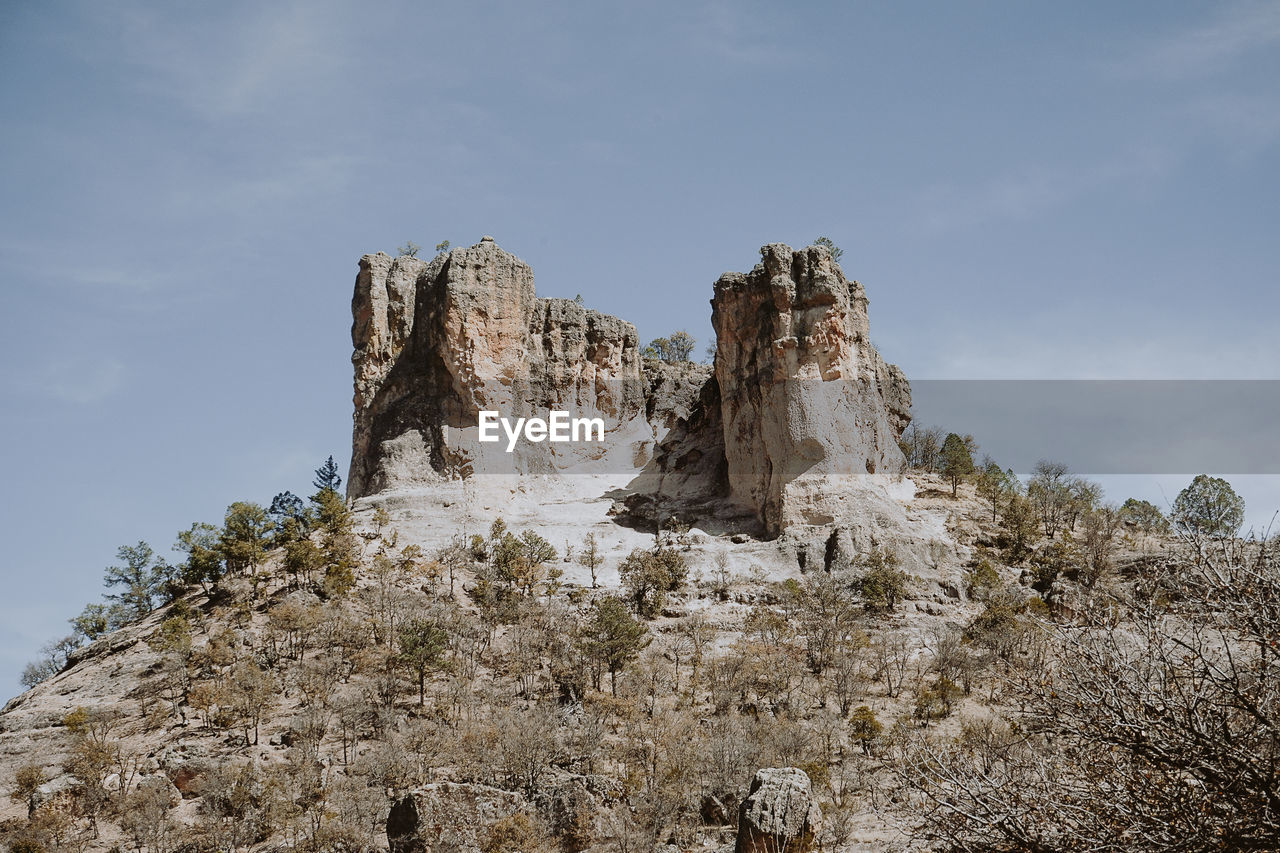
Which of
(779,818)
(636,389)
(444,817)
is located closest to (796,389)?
(636,389)

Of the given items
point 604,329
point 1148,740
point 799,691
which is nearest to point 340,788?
point 799,691

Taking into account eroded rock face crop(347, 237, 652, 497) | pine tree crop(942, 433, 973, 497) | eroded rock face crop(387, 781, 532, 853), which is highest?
eroded rock face crop(347, 237, 652, 497)

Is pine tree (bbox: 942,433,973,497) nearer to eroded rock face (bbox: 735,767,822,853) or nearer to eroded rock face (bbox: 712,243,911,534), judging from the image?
eroded rock face (bbox: 712,243,911,534)

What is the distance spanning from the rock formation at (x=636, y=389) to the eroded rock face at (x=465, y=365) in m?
0.07

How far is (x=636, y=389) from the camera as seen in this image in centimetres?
5925

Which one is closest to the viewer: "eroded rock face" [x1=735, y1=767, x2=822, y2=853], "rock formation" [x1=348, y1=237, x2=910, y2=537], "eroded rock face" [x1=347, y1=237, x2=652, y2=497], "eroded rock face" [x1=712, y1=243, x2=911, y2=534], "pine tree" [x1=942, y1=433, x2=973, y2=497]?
"eroded rock face" [x1=735, y1=767, x2=822, y2=853]

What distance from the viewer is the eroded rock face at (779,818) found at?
70.0 ft

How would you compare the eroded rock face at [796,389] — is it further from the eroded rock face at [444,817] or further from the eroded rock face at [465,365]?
the eroded rock face at [444,817]

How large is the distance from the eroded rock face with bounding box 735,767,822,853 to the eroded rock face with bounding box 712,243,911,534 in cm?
2506

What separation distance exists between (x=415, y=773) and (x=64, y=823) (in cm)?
868

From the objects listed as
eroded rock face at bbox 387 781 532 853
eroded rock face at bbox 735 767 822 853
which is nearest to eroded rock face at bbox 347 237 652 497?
eroded rock face at bbox 387 781 532 853

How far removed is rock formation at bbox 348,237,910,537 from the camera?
159 ft

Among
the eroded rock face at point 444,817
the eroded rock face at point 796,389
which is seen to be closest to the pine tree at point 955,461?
the eroded rock face at point 796,389

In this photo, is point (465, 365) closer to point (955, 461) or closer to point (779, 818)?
point (955, 461)
